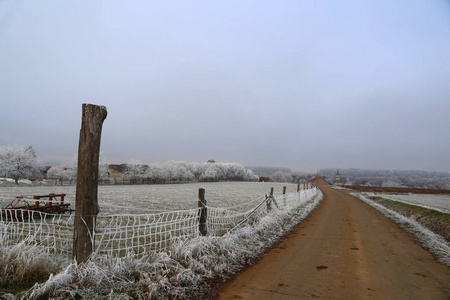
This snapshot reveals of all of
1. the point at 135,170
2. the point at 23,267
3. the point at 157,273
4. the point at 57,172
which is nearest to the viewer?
the point at 23,267

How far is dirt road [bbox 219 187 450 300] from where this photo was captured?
13.7ft

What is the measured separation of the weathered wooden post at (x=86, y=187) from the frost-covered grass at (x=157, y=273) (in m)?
0.27

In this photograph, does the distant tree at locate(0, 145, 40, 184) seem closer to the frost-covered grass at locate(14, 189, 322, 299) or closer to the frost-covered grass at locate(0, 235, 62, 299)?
the frost-covered grass at locate(0, 235, 62, 299)

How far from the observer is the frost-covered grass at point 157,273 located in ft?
11.4

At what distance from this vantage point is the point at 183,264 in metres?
5.02

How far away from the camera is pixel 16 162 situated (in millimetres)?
57156

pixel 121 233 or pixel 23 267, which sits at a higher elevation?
pixel 23 267

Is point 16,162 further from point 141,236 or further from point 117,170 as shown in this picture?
point 141,236

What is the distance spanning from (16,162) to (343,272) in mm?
71073

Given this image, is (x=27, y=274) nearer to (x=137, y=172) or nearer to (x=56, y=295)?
(x=56, y=295)

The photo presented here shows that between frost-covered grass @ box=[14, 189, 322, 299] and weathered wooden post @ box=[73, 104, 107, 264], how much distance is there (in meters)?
0.27

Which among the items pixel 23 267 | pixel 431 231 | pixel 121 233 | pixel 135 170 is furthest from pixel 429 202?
pixel 135 170

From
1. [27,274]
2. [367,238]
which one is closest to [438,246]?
[367,238]

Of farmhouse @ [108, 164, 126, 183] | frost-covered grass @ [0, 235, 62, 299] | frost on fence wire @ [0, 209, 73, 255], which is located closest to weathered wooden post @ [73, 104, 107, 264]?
frost on fence wire @ [0, 209, 73, 255]
